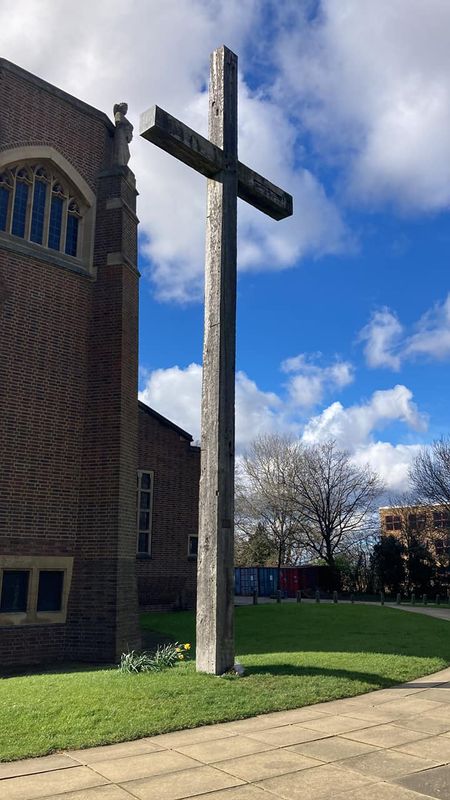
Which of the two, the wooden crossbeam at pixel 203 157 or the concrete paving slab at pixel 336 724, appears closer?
the concrete paving slab at pixel 336 724

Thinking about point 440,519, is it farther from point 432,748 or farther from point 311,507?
point 432,748

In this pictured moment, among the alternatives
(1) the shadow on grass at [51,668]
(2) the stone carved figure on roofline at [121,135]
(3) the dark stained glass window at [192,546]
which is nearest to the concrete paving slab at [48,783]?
(1) the shadow on grass at [51,668]

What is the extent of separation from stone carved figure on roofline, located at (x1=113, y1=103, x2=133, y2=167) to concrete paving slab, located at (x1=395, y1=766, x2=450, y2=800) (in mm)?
13575

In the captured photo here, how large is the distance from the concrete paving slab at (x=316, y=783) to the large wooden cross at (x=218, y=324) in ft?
10.3

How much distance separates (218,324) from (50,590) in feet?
22.9

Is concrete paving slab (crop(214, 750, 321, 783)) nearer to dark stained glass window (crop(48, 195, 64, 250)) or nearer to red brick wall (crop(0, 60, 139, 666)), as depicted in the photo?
red brick wall (crop(0, 60, 139, 666))

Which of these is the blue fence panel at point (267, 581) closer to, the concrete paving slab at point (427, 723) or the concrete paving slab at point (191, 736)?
the concrete paving slab at point (427, 723)

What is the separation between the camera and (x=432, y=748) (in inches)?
186

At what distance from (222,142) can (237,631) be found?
1053 centimetres

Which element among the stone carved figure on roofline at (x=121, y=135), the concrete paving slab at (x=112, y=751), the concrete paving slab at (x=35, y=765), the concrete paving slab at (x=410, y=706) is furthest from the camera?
the stone carved figure on roofline at (x=121, y=135)

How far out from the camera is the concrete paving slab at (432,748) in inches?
177

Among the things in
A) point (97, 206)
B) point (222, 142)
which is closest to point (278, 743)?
point (222, 142)

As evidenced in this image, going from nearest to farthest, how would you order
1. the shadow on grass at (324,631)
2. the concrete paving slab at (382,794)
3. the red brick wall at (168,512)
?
1. the concrete paving slab at (382,794)
2. the shadow on grass at (324,631)
3. the red brick wall at (168,512)

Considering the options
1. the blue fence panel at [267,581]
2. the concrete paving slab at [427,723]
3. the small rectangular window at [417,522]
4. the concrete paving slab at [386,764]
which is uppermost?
the small rectangular window at [417,522]
